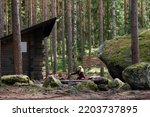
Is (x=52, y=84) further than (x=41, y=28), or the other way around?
(x=41, y=28)

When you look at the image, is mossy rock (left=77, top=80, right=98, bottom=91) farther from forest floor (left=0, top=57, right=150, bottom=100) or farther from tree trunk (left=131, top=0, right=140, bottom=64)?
tree trunk (left=131, top=0, right=140, bottom=64)

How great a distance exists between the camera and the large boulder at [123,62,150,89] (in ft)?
37.1

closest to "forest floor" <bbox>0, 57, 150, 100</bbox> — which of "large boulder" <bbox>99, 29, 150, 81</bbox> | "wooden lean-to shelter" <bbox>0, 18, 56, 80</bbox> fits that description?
"large boulder" <bbox>99, 29, 150, 81</bbox>

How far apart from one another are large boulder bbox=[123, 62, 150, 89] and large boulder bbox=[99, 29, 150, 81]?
471 centimetres

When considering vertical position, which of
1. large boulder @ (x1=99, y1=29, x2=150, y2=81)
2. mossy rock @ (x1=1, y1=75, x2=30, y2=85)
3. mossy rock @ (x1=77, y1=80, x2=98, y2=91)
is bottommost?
mossy rock @ (x1=77, y1=80, x2=98, y2=91)

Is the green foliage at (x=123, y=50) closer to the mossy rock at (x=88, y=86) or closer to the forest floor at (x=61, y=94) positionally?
the mossy rock at (x=88, y=86)

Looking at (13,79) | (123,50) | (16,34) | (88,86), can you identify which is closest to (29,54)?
(16,34)

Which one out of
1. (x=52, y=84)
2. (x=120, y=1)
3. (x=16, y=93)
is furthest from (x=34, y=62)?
(x=120, y=1)

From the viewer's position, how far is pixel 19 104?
17.8ft

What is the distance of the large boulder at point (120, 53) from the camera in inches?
653

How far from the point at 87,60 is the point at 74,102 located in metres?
35.1

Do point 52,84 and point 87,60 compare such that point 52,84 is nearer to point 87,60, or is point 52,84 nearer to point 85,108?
point 85,108

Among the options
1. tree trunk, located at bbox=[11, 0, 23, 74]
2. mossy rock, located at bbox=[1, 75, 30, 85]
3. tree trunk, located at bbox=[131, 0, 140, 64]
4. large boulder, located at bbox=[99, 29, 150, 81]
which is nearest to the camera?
mossy rock, located at bbox=[1, 75, 30, 85]

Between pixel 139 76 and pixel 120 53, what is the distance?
5921mm
